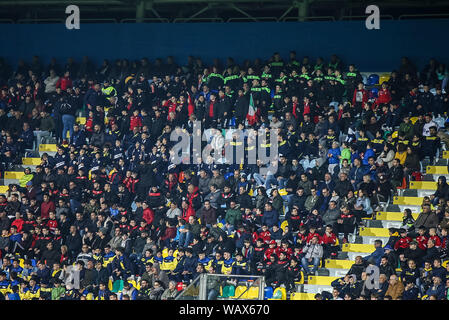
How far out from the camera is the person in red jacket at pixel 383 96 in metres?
23.8

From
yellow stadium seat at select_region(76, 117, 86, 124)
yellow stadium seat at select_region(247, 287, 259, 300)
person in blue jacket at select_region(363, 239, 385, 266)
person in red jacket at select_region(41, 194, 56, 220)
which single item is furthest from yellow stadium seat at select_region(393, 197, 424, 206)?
yellow stadium seat at select_region(76, 117, 86, 124)

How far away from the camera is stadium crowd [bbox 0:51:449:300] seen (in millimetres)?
19875

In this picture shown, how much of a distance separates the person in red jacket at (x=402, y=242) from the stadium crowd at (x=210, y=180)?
31 millimetres

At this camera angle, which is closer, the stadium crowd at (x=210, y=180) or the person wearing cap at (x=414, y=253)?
the person wearing cap at (x=414, y=253)

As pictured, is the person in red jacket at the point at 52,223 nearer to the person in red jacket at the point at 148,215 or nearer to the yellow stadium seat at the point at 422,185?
the person in red jacket at the point at 148,215

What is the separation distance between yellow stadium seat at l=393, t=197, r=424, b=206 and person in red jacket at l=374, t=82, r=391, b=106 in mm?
3392

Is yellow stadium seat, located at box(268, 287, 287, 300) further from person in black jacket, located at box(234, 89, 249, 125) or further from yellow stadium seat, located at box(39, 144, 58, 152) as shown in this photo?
yellow stadium seat, located at box(39, 144, 58, 152)

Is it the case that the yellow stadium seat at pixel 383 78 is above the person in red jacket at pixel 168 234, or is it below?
above

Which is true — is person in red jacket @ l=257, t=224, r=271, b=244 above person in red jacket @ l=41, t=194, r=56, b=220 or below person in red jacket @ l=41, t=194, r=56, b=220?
below

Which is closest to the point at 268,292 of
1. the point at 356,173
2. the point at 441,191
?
the point at 356,173

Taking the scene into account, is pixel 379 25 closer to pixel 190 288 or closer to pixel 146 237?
pixel 146 237

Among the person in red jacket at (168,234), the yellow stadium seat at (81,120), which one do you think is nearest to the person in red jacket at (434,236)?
the person in red jacket at (168,234)

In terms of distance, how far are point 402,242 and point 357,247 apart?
133 centimetres
